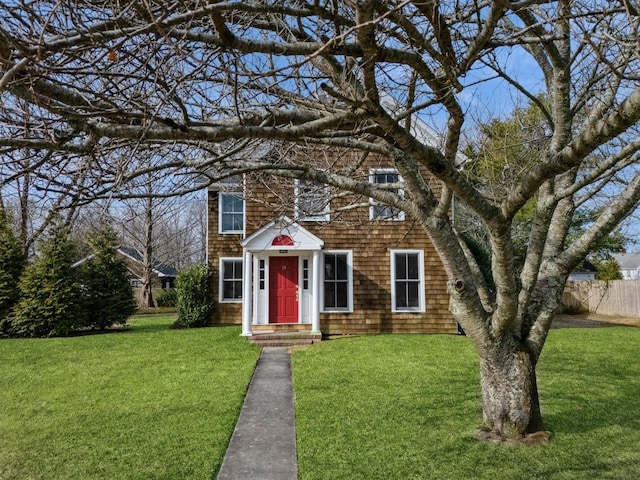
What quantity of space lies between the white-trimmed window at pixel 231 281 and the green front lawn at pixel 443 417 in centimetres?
474

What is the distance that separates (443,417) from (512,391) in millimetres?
1302

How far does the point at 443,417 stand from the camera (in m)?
6.27

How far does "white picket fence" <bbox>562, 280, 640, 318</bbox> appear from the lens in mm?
20797

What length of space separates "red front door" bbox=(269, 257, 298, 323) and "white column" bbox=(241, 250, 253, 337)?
2.21 ft

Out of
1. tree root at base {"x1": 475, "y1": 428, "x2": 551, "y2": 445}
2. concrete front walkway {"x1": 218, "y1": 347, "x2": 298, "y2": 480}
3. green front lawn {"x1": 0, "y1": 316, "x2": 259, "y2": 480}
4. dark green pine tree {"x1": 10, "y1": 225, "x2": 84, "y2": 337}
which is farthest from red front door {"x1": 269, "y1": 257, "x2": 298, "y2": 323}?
tree root at base {"x1": 475, "y1": 428, "x2": 551, "y2": 445}

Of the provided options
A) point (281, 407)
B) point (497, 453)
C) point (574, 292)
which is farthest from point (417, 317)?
point (574, 292)

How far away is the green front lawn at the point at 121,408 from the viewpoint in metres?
4.93

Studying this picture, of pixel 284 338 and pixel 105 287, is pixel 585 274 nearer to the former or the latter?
pixel 284 338

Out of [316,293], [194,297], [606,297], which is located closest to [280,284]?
[316,293]

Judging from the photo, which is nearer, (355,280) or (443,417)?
(443,417)

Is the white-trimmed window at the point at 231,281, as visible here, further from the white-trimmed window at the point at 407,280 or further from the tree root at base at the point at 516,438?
the tree root at base at the point at 516,438

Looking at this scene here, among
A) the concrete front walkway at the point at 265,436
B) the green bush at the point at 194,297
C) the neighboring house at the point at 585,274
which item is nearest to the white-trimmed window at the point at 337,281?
the green bush at the point at 194,297

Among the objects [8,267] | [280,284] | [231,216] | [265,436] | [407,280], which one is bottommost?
[265,436]

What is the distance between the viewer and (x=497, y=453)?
4977mm
